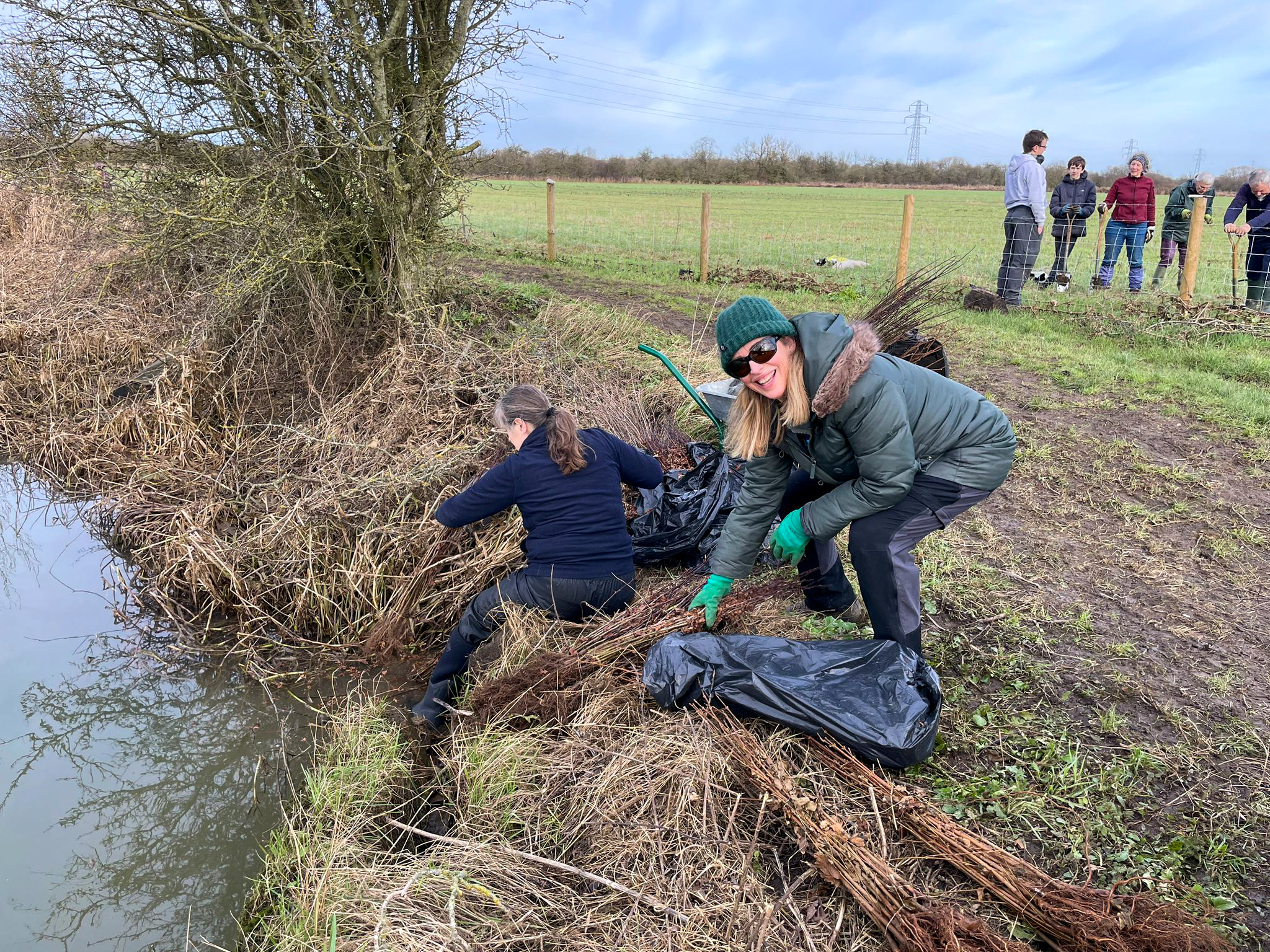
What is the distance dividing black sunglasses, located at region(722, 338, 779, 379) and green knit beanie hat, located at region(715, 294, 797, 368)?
0.02 meters

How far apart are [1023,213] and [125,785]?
365 inches

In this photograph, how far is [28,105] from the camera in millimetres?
5406

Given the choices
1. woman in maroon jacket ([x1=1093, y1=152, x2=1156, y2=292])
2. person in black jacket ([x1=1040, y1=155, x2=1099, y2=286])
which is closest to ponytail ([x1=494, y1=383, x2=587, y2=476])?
person in black jacket ([x1=1040, y1=155, x2=1099, y2=286])

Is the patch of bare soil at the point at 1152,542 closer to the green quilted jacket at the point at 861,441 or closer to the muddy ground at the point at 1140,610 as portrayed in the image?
the muddy ground at the point at 1140,610

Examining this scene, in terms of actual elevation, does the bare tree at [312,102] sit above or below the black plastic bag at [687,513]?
above

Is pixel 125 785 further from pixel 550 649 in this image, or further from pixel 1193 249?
pixel 1193 249

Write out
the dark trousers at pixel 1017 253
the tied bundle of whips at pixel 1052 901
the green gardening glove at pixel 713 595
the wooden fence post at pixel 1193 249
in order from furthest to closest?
the dark trousers at pixel 1017 253 → the wooden fence post at pixel 1193 249 → the green gardening glove at pixel 713 595 → the tied bundle of whips at pixel 1052 901

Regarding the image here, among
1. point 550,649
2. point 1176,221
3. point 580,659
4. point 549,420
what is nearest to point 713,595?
point 580,659

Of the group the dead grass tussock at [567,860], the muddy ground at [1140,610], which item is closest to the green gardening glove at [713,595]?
the dead grass tussock at [567,860]

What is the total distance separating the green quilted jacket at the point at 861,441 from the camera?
93.4 inches

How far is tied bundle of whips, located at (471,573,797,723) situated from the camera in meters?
A: 2.76

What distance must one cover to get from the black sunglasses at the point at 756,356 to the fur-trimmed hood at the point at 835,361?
0.11 m

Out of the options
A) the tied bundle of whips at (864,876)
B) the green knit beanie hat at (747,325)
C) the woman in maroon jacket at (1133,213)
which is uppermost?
the woman in maroon jacket at (1133,213)

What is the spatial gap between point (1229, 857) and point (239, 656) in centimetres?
389
